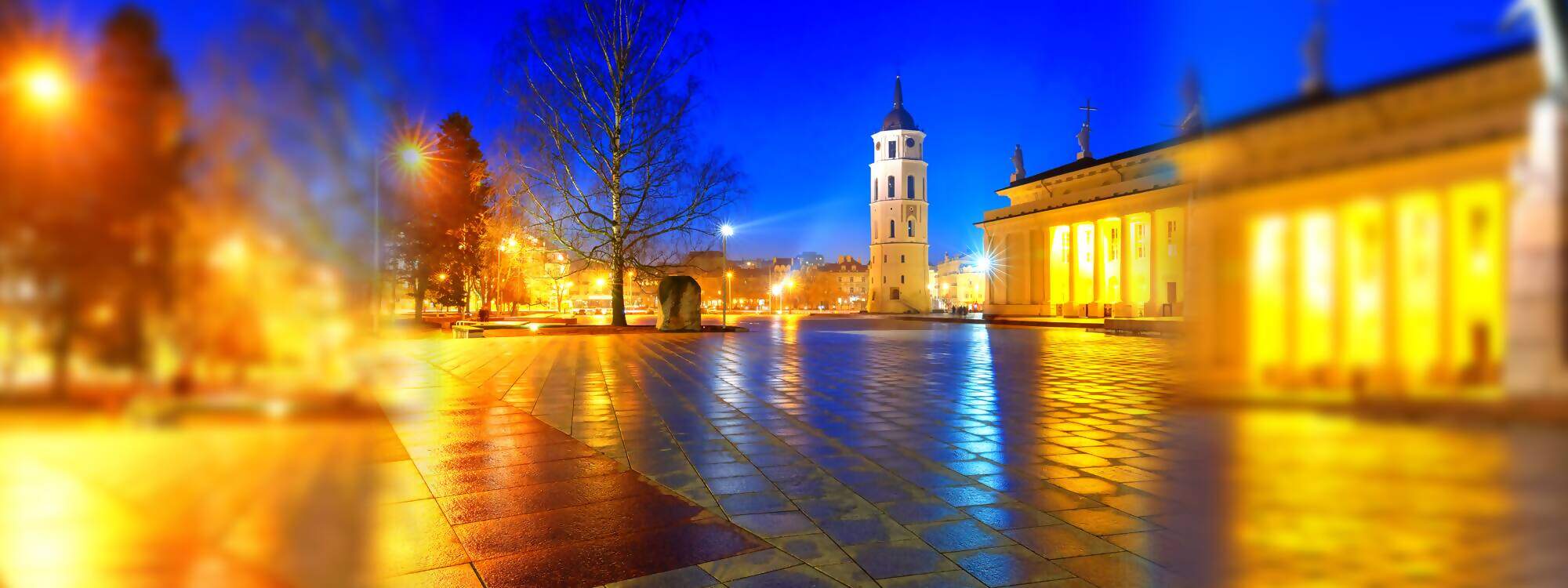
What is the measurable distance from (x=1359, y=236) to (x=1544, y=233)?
0.49 ft

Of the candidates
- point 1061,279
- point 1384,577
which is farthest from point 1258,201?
point 1061,279

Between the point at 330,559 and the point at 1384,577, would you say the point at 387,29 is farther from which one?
the point at 1384,577

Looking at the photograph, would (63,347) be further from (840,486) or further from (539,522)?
(840,486)

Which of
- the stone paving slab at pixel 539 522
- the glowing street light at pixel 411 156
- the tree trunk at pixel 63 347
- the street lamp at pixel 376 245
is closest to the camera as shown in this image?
the tree trunk at pixel 63 347

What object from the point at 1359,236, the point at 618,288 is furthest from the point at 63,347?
the point at 618,288

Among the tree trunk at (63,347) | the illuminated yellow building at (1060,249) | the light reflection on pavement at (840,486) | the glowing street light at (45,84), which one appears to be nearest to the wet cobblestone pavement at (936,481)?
the light reflection on pavement at (840,486)

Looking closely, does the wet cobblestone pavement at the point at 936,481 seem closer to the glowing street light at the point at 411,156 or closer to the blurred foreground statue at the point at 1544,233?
the blurred foreground statue at the point at 1544,233

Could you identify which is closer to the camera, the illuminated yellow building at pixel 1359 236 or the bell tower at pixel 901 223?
the illuminated yellow building at pixel 1359 236

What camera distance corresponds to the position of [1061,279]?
7631cm

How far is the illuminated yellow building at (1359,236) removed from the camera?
647 millimetres

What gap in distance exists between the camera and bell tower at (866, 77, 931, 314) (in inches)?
4860

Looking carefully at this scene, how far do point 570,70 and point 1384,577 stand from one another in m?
35.4

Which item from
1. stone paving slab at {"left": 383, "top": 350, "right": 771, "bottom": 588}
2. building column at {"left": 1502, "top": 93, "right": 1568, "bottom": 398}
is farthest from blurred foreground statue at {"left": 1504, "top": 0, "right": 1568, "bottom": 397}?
stone paving slab at {"left": 383, "top": 350, "right": 771, "bottom": 588}

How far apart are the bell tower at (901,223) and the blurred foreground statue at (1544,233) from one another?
12266 cm
